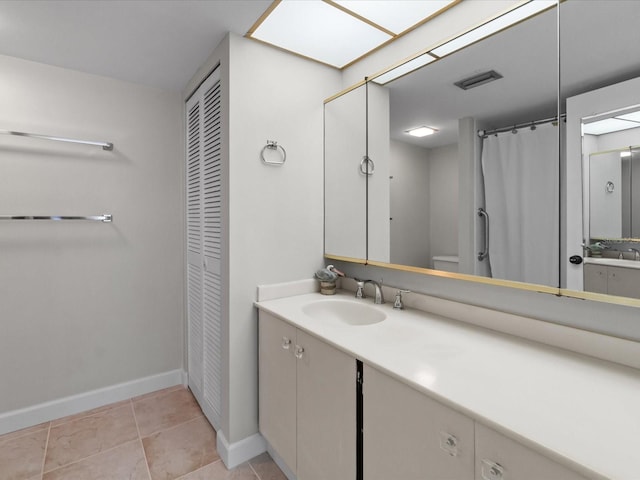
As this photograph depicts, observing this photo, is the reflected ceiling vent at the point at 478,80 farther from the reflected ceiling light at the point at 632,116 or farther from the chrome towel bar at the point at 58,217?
the chrome towel bar at the point at 58,217

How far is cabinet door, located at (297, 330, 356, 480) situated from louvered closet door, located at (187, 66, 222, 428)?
0.69 meters

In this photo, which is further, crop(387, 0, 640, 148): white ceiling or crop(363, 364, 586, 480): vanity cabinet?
crop(387, 0, 640, 148): white ceiling

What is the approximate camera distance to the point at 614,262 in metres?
1.03

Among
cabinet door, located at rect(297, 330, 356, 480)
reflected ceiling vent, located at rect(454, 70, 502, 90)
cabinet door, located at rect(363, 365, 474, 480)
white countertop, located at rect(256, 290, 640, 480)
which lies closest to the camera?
white countertop, located at rect(256, 290, 640, 480)

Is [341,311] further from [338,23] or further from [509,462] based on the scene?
[338,23]

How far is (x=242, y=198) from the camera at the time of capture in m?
1.67

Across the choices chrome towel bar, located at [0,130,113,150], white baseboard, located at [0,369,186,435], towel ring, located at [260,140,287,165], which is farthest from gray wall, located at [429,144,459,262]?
white baseboard, located at [0,369,186,435]

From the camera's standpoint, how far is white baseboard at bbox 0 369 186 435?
77.0 inches

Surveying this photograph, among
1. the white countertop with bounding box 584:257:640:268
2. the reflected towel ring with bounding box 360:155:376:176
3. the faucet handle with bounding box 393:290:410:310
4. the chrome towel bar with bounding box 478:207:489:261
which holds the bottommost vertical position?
the faucet handle with bounding box 393:290:410:310

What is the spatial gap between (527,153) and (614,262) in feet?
1.53

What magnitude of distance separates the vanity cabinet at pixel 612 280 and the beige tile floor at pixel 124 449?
5.21ft

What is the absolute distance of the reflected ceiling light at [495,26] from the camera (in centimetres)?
113

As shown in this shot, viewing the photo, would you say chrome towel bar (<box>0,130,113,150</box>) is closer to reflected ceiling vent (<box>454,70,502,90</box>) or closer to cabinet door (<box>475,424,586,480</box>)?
reflected ceiling vent (<box>454,70,502,90</box>)

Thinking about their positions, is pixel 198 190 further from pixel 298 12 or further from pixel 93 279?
pixel 298 12
